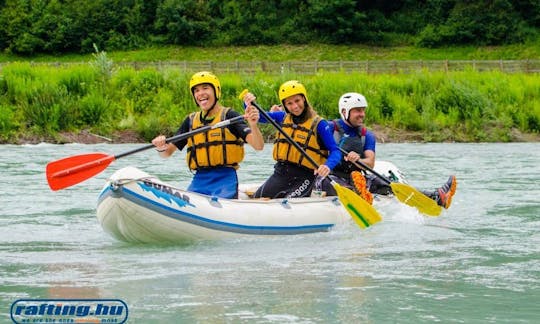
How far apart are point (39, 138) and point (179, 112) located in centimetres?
282

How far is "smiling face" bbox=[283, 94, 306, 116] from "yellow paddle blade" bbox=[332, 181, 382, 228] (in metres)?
0.70

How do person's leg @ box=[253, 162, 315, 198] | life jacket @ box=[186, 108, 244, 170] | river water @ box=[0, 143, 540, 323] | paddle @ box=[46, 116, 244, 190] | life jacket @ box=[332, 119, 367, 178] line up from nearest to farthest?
river water @ box=[0, 143, 540, 323]
paddle @ box=[46, 116, 244, 190]
life jacket @ box=[186, 108, 244, 170]
person's leg @ box=[253, 162, 315, 198]
life jacket @ box=[332, 119, 367, 178]

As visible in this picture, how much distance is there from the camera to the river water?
616 centimetres

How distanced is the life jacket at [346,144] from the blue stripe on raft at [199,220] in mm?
1182

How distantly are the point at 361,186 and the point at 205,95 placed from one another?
1.82 m

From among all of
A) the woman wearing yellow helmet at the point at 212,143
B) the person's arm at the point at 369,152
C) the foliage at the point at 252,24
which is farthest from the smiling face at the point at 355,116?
the foliage at the point at 252,24

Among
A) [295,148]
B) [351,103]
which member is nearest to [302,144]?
[295,148]

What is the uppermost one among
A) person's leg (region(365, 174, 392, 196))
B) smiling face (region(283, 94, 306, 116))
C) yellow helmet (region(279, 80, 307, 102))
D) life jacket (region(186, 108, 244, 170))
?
yellow helmet (region(279, 80, 307, 102))

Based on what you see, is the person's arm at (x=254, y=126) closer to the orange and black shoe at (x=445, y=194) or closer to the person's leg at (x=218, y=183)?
the person's leg at (x=218, y=183)

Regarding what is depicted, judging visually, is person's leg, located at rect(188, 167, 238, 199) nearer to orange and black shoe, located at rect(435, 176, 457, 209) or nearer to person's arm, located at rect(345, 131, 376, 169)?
person's arm, located at rect(345, 131, 376, 169)

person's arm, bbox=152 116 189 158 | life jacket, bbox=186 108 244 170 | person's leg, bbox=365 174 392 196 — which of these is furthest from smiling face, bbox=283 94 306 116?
person's leg, bbox=365 174 392 196

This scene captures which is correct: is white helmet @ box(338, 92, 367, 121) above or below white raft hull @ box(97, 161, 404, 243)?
above

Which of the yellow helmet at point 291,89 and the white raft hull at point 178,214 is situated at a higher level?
the yellow helmet at point 291,89

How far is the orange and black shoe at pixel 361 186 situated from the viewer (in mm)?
9430
